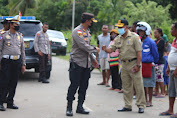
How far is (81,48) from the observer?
257 inches

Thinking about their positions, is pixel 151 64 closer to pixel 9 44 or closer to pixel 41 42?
pixel 9 44

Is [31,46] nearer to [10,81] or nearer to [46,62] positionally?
[46,62]

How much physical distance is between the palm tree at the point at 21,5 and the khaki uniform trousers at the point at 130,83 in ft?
98.1

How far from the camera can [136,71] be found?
6852mm

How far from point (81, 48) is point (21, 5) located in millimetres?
30456

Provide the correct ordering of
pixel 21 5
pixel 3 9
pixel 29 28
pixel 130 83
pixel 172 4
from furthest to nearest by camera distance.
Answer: pixel 3 9
pixel 172 4
pixel 21 5
pixel 29 28
pixel 130 83

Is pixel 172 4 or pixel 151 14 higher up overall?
pixel 172 4

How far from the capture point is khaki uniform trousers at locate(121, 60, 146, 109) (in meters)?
6.91

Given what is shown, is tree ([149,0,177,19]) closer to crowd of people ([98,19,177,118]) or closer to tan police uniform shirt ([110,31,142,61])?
crowd of people ([98,19,177,118])

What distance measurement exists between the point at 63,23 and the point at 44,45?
37.9m

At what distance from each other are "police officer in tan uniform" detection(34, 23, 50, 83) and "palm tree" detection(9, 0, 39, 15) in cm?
2526

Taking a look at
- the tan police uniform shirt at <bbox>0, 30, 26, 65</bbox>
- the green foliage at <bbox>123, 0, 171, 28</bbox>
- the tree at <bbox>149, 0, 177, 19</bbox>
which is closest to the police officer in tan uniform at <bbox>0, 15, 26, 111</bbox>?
the tan police uniform shirt at <bbox>0, 30, 26, 65</bbox>

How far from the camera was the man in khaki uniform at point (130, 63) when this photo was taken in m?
6.87

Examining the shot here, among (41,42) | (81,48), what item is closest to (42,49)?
(41,42)
